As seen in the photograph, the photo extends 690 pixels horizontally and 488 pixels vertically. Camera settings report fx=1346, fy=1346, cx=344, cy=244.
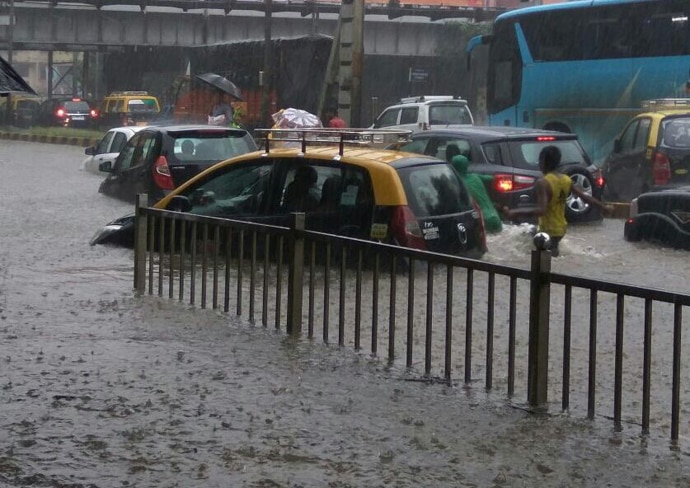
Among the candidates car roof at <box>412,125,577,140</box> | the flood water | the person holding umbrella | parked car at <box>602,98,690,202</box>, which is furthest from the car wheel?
the person holding umbrella

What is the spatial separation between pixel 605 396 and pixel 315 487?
254 centimetres

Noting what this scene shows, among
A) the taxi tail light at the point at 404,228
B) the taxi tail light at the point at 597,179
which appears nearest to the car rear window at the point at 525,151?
the taxi tail light at the point at 597,179

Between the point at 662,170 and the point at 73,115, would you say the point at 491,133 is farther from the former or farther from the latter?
the point at 73,115

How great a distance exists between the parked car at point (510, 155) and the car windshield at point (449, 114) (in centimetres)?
1374

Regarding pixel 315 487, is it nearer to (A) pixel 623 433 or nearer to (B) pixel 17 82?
(A) pixel 623 433

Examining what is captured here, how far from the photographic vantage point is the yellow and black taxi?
54.4 m

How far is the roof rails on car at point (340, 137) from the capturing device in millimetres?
11953

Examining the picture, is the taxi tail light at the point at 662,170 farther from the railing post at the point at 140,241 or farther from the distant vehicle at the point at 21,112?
the distant vehicle at the point at 21,112

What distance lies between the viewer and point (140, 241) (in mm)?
10477

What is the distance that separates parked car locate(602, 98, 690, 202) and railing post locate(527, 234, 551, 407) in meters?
12.0

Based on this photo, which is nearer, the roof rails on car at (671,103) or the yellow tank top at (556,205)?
the yellow tank top at (556,205)

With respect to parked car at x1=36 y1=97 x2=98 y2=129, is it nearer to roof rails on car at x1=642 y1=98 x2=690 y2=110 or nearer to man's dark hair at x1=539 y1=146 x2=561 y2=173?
roof rails on car at x1=642 y1=98 x2=690 y2=110

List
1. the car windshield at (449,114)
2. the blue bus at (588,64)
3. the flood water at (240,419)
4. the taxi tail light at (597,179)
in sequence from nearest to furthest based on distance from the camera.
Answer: the flood water at (240,419)
the taxi tail light at (597,179)
the blue bus at (588,64)
the car windshield at (449,114)

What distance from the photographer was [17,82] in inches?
265
